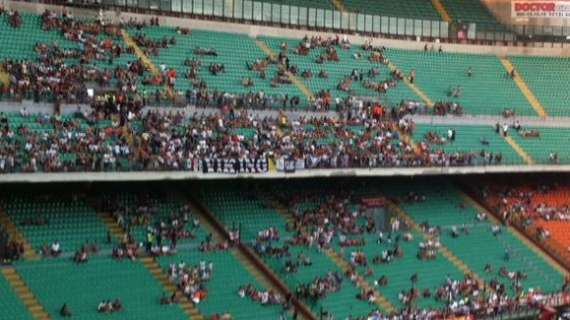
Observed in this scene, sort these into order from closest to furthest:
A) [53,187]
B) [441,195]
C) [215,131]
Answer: [53,187] < [215,131] < [441,195]

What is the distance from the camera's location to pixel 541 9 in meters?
50.6

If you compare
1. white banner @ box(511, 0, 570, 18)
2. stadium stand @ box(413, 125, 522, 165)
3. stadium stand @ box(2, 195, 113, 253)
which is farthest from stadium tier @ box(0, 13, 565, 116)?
stadium stand @ box(2, 195, 113, 253)

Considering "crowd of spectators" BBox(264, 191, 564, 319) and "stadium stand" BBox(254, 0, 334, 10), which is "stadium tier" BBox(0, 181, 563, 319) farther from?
"stadium stand" BBox(254, 0, 334, 10)

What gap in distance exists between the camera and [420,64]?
4478 cm

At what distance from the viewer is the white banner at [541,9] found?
5047 centimetres

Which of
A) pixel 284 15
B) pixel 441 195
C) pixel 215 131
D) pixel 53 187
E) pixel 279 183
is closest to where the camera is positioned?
pixel 53 187

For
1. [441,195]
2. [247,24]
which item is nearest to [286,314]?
[441,195]

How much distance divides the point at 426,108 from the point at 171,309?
689 inches

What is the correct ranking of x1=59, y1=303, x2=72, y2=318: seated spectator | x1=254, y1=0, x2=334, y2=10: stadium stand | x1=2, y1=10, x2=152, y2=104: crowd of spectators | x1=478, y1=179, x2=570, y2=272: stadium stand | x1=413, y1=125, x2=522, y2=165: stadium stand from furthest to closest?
x1=254, y1=0, x2=334, y2=10: stadium stand
x1=478, y1=179, x2=570, y2=272: stadium stand
x1=413, y1=125, x2=522, y2=165: stadium stand
x1=2, y1=10, x2=152, y2=104: crowd of spectators
x1=59, y1=303, x2=72, y2=318: seated spectator

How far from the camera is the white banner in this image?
50.5m

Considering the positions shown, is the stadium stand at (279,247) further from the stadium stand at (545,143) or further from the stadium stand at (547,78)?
the stadium stand at (547,78)

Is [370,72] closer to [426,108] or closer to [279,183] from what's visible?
[426,108]

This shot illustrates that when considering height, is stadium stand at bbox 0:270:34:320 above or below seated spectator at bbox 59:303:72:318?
above

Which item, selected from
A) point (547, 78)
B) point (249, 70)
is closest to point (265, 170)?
point (249, 70)
